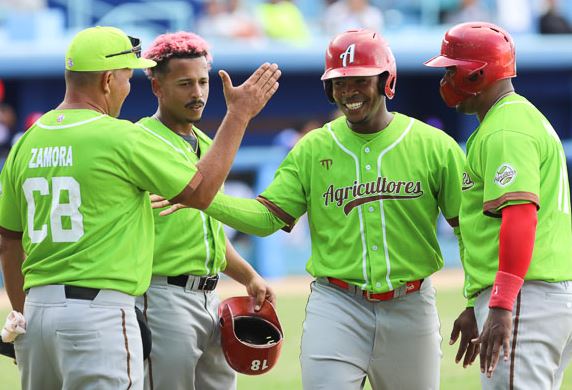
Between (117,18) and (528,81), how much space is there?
7196 mm

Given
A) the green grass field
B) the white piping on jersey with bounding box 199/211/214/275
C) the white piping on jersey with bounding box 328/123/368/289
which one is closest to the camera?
the white piping on jersey with bounding box 328/123/368/289

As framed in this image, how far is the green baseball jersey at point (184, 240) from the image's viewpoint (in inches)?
224

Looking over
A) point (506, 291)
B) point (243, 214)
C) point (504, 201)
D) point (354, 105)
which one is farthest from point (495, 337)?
point (243, 214)

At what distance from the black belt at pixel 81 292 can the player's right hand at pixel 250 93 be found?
103 cm

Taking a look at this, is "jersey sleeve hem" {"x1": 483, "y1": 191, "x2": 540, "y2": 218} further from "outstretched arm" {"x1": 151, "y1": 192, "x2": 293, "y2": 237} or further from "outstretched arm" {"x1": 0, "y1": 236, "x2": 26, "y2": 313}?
"outstretched arm" {"x1": 0, "y1": 236, "x2": 26, "y2": 313}

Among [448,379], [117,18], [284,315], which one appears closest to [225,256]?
[448,379]

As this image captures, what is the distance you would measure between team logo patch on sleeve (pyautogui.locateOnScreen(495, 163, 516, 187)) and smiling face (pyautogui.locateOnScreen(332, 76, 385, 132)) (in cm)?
98

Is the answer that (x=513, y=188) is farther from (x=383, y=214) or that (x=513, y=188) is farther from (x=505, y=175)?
(x=383, y=214)

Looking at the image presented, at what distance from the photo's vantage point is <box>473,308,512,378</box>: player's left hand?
465 centimetres

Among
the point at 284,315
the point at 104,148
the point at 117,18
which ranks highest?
the point at 104,148

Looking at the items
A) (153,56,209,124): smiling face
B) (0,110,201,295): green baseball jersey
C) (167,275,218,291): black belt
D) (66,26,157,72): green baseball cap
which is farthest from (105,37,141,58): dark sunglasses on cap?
(167,275,218,291): black belt

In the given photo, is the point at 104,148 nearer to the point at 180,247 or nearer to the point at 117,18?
the point at 180,247

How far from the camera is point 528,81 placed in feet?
65.3

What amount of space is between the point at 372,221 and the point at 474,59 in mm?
926
